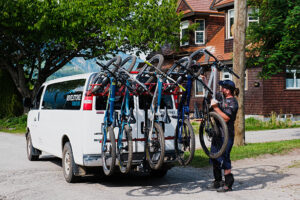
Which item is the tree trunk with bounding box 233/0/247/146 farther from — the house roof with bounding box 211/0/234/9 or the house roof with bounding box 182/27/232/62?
the house roof with bounding box 182/27/232/62

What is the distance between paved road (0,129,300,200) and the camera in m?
7.44

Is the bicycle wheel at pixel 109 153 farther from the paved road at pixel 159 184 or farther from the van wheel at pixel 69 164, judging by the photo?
the van wheel at pixel 69 164

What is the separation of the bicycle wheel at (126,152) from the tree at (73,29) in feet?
62.7

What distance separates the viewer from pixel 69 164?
859 centimetres

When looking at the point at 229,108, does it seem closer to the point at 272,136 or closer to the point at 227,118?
the point at 227,118

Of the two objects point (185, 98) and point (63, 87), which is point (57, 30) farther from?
point (185, 98)

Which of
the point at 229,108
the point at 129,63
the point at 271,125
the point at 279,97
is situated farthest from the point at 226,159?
the point at 279,97

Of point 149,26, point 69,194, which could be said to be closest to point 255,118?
point 149,26

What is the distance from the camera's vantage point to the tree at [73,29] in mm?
25703

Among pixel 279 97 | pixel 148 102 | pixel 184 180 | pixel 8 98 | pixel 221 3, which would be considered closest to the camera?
pixel 148 102

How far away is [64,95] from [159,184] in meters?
2.84

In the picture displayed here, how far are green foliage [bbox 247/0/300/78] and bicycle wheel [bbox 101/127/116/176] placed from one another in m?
7.69

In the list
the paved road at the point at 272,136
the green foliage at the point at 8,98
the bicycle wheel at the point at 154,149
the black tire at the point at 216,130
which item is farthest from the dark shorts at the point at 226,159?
the green foliage at the point at 8,98

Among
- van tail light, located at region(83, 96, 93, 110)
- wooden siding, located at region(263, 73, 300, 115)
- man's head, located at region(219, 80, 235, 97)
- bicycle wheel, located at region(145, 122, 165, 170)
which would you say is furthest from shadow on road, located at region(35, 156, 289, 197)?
wooden siding, located at region(263, 73, 300, 115)
